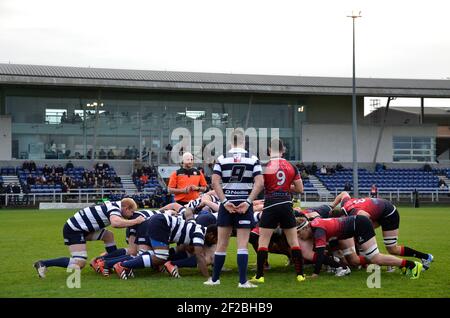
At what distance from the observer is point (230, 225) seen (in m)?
9.81

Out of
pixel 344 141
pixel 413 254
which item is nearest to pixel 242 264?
pixel 413 254

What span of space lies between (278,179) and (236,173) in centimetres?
78

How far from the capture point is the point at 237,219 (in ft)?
32.0

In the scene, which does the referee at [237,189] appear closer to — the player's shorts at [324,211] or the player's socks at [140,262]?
the player's socks at [140,262]

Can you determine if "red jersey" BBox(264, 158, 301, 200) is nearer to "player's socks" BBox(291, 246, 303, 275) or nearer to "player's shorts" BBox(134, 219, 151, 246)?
"player's socks" BBox(291, 246, 303, 275)

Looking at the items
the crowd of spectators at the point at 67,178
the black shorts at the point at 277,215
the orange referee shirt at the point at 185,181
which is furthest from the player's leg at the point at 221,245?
the crowd of spectators at the point at 67,178

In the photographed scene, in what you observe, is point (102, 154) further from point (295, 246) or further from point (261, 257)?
point (295, 246)

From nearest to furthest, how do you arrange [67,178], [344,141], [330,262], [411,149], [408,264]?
1. [408,264]
2. [330,262]
3. [67,178]
4. [344,141]
5. [411,149]

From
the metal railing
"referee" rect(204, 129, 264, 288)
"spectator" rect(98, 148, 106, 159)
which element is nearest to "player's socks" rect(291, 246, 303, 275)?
"referee" rect(204, 129, 264, 288)

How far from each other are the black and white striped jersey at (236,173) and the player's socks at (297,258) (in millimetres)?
1232

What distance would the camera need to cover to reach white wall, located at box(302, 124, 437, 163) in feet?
176

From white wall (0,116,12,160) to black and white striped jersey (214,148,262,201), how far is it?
40.6 meters

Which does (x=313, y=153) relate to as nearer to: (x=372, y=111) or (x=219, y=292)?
(x=372, y=111)

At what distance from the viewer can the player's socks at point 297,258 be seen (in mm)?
10326
